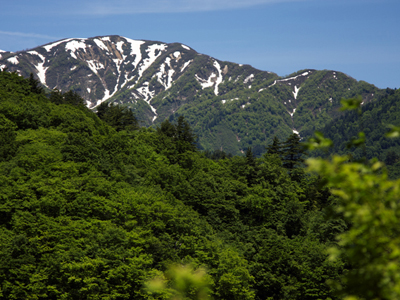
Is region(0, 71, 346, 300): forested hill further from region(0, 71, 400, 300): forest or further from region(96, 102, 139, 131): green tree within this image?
region(96, 102, 139, 131): green tree

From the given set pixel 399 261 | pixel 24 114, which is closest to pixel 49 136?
pixel 24 114

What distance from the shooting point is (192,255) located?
2026 inches

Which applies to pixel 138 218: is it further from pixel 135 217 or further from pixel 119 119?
pixel 119 119

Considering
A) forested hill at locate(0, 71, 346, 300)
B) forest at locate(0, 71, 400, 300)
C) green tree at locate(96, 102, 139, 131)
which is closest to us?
forest at locate(0, 71, 400, 300)

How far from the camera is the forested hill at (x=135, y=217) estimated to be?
135 ft

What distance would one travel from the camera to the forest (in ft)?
134

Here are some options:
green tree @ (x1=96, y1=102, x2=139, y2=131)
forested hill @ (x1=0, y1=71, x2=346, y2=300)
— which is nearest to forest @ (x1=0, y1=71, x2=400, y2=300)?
forested hill @ (x1=0, y1=71, x2=346, y2=300)

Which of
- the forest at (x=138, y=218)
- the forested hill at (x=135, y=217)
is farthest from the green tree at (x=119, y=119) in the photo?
the forested hill at (x=135, y=217)

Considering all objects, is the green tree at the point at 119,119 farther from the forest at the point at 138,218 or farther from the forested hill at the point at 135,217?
the forested hill at the point at 135,217

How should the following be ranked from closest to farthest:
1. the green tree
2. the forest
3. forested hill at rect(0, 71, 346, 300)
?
1. the forest
2. forested hill at rect(0, 71, 346, 300)
3. the green tree

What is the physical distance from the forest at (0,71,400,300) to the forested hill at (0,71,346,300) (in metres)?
0.18

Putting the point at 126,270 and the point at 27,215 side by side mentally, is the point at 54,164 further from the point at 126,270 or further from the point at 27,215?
the point at 126,270

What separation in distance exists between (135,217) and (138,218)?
1.33ft

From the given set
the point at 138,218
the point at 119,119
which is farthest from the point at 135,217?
the point at 119,119
